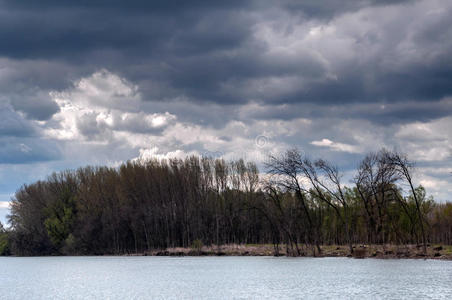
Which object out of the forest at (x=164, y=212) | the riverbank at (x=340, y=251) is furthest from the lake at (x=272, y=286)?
the forest at (x=164, y=212)

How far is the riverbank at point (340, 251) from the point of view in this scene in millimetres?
61062

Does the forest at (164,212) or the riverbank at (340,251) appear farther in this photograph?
the forest at (164,212)

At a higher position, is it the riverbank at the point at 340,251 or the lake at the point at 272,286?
the riverbank at the point at 340,251

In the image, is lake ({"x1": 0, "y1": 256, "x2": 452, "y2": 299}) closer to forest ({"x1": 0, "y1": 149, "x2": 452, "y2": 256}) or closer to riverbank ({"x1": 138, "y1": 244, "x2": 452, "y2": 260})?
riverbank ({"x1": 138, "y1": 244, "x2": 452, "y2": 260})

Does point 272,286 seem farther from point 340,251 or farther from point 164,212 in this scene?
point 164,212

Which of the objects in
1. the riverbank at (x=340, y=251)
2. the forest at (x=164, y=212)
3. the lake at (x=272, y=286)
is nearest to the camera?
the lake at (x=272, y=286)

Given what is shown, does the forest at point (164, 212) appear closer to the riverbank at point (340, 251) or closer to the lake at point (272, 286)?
the riverbank at point (340, 251)

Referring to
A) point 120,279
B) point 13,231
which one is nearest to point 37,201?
point 13,231

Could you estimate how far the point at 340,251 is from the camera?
73.1 meters

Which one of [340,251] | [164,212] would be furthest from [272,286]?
[164,212]

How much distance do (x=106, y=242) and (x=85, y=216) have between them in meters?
7.37

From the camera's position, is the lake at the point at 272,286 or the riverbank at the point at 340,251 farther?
the riverbank at the point at 340,251

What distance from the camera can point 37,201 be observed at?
128 m

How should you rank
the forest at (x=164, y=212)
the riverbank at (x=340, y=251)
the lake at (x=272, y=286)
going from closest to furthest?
the lake at (x=272, y=286) → the riverbank at (x=340, y=251) → the forest at (x=164, y=212)
